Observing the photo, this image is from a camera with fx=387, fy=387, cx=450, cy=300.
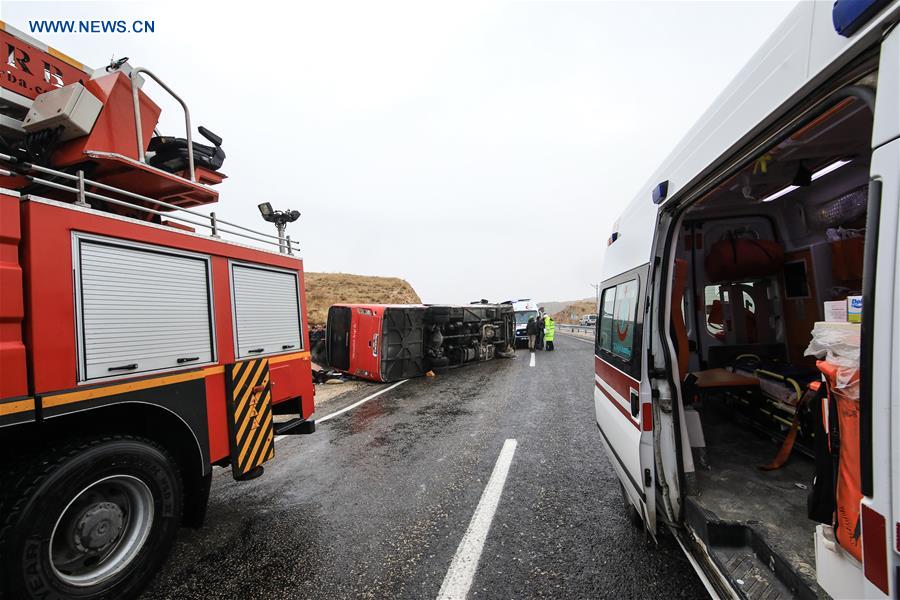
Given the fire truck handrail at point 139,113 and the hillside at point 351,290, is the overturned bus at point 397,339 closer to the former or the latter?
the fire truck handrail at point 139,113

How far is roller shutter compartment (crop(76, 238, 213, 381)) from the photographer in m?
2.56

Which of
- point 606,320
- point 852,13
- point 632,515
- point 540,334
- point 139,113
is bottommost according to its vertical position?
point 540,334

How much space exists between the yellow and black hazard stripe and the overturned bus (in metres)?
6.81

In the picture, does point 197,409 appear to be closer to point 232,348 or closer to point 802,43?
point 232,348

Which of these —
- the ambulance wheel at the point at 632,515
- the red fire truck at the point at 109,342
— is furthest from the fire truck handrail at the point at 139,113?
the ambulance wheel at the point at 632,515

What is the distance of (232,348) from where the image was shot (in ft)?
11.8

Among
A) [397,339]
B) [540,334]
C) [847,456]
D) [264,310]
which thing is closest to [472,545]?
[847,456]

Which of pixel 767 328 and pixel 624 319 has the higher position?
pixel 624 319

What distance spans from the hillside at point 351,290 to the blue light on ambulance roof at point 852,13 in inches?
1474

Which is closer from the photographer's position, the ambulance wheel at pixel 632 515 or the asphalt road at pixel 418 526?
the asphalt road at pixel 418 526

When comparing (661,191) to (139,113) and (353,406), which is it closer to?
(139,113)

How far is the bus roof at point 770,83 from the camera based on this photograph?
1221 mm

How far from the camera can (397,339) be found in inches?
444

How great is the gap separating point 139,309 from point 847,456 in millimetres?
4052
